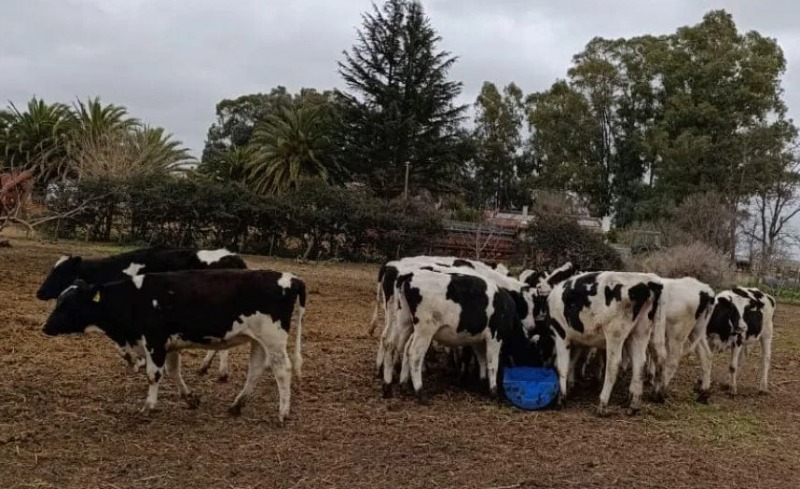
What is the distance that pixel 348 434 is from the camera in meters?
6.88

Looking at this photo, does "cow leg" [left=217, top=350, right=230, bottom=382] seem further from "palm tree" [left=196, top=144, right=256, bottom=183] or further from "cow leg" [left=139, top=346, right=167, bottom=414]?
"palm tree" [left=196, top=144, right=256, bottom=183]

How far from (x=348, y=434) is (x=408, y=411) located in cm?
111

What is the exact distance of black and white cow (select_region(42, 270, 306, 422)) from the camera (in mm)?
6992

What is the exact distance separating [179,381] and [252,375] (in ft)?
2.52

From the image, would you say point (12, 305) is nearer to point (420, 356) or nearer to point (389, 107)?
point (420, 356)

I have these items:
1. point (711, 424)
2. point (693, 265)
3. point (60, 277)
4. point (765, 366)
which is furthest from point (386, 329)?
point (693, 265)

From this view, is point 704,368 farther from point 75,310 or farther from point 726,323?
point 75,310

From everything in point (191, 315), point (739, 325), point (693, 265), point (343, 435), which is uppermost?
point (693, 265)

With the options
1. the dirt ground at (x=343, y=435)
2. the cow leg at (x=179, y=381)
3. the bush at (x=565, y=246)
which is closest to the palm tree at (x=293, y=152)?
the bush at (x=565, y=246)

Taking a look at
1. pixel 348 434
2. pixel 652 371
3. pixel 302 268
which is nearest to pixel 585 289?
pixel 652 371

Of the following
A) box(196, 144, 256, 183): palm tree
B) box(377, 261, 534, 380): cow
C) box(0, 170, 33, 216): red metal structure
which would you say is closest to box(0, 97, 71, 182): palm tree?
box(196, 144, 256, 183): palm tree

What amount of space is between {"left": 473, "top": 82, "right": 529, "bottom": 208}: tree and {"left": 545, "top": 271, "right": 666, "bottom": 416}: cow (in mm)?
46921

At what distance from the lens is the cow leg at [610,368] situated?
811 cm

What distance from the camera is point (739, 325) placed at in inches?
396
